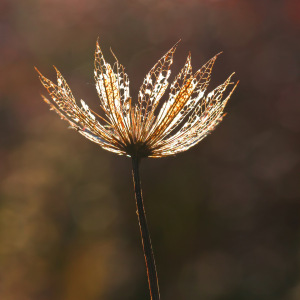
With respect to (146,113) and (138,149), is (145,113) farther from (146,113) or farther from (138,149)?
(138,149)

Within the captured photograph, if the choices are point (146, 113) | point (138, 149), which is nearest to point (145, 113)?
point (146, 113)

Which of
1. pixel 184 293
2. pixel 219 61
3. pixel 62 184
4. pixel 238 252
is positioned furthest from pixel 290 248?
pixel 62 184

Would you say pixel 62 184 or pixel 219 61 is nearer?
pixel 219 61

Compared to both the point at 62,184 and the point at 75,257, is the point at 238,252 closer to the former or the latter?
the point at 75,257

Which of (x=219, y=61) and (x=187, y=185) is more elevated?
(x=219, y=61)
